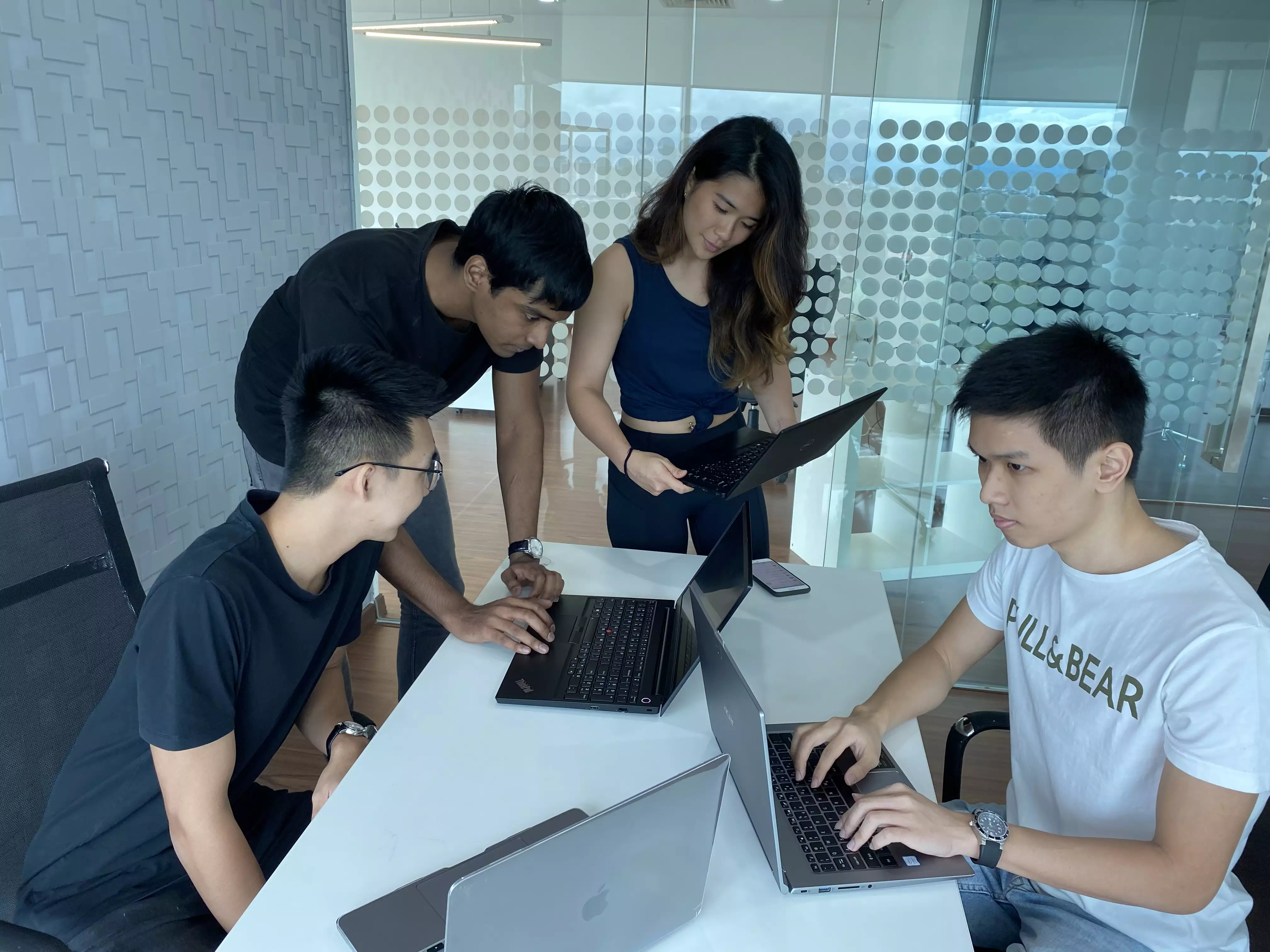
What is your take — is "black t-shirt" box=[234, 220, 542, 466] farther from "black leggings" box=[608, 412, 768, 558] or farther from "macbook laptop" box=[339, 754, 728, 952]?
"macbook laptop" box=[339, 754, 728, 952]

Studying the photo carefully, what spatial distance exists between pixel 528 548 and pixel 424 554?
472mm

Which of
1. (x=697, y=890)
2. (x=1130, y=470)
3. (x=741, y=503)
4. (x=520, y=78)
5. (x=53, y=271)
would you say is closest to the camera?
(x=697, y=890)

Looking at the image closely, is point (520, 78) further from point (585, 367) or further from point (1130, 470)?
point (1130, 470)

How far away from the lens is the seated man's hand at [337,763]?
1.21 metres

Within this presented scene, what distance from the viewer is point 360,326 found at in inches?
64.8

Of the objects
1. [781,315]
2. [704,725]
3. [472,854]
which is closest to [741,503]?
[781,315]

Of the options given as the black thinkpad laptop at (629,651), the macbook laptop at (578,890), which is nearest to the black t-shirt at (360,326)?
the black thinkpad laptop at (629,651)

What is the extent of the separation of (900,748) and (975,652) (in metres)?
0.28

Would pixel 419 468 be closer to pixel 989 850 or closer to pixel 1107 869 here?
pixel 989 850

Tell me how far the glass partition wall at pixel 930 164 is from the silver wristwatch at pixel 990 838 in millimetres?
2185

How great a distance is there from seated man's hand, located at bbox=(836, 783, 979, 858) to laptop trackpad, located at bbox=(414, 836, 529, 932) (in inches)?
14.9

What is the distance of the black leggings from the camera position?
2.02 metres

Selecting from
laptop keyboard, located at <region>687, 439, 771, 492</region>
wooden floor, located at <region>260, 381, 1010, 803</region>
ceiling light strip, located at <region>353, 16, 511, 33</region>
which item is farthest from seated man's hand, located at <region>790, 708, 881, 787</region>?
ceiling light strip, located at <region>353, 16, 511, 33</region>

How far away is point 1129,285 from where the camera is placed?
2.82 meters
